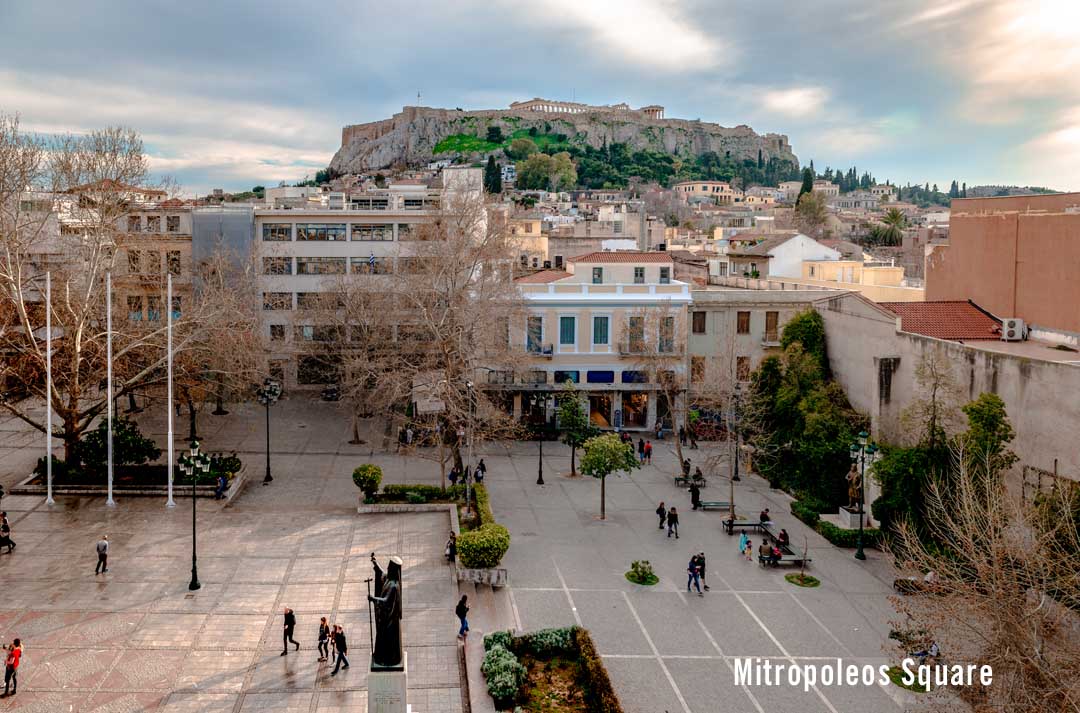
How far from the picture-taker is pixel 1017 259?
1144 inches

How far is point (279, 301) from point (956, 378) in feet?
116

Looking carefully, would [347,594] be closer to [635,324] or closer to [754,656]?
[754,656]

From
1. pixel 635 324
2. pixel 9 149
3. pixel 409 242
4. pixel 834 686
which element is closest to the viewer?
pixel 834 686

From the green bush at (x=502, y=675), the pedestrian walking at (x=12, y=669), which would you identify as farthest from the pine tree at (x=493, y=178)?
the pedestrian walking at (x=12, y=669)

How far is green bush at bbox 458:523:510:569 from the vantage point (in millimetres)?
21938

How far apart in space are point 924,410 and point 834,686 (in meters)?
10.5

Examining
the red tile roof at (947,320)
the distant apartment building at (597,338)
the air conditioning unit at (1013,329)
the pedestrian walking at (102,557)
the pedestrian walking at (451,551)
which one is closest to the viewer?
the pedestrian walking at (102,557)

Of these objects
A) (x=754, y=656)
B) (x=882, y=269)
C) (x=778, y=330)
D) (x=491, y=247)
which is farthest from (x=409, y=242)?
(x=754, y=656)

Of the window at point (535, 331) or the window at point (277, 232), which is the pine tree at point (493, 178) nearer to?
the window at point (277, 232)

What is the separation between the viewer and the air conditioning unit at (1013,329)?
28234 millimetres

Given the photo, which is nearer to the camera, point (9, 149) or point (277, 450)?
point (9, 149)

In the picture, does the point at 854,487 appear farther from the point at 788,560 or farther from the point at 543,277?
the point at 543,277

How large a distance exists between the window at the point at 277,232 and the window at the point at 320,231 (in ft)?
1.69

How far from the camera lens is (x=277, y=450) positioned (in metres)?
36.5
